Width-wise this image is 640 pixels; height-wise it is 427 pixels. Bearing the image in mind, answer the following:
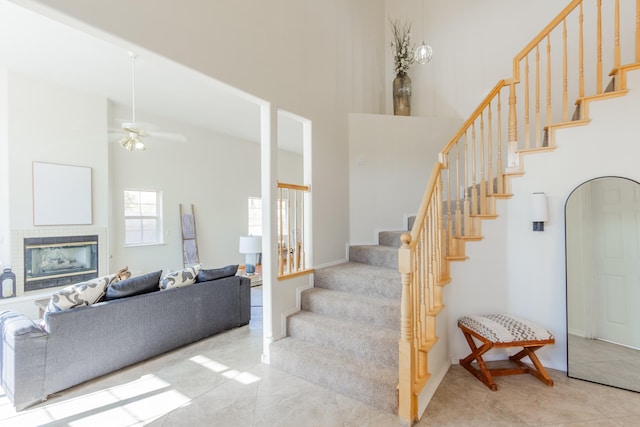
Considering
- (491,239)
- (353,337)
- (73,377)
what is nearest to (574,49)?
(491,239)

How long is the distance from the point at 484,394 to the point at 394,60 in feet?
15.2

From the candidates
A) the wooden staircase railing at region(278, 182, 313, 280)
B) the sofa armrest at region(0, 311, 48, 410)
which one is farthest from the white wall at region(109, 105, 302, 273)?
the wooden staircase railing at region(278, 182, 313, 280)

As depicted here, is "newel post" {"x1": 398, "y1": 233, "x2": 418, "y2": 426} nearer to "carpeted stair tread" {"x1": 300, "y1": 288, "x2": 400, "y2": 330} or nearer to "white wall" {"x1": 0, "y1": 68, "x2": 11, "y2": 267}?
"carpeted stair tread" {"x1": 300, "y1": 288, "x2": 400, "y2": 330}

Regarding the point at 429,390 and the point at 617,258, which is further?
the point at 617,258

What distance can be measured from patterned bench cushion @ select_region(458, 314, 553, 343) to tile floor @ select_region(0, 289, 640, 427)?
1.35 feet

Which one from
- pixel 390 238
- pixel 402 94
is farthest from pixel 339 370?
pixel 402 94

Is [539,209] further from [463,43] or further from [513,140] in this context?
[463,43]

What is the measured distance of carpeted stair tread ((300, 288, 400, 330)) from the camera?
2744 millimetres

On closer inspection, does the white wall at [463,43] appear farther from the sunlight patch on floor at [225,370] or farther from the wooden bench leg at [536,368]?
the sunlight patch on floor at [225,370]

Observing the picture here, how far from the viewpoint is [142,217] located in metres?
6.01

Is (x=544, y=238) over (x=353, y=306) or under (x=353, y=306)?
over

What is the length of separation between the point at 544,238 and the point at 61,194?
6301 millimetres

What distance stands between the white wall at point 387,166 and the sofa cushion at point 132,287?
2318mm

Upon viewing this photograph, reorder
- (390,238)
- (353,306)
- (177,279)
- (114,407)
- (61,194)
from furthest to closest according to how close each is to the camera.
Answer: (61,194) → (390,238) → (177,279) → (353,306) → (114,407)
